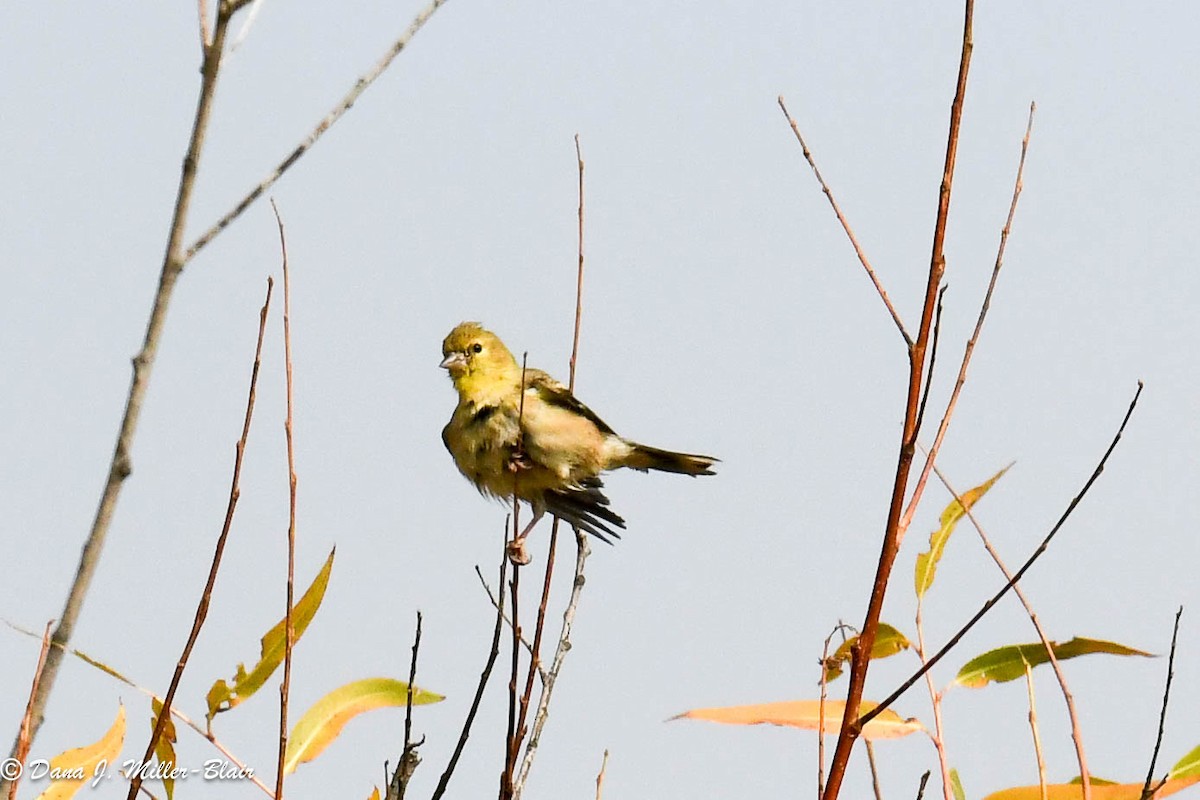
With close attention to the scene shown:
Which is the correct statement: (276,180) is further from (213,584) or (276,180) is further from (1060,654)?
(1060,654)

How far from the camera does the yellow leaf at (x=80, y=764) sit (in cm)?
257

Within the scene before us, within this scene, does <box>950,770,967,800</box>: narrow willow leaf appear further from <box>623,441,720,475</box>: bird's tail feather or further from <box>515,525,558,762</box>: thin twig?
<box>623,441,720,475</box>: bird's tail feather

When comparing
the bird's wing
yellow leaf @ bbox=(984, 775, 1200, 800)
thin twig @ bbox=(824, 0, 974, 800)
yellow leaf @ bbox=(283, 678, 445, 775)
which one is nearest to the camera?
thin twig @ bbox=(824, 0, 974, 800)

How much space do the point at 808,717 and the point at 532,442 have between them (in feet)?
8.64

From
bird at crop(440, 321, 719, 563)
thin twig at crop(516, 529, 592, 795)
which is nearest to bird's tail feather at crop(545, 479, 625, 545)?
bird at crop(440, 321, 719, 563)

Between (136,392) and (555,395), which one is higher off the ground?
(555,395)

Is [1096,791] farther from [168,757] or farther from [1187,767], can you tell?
[168,757]

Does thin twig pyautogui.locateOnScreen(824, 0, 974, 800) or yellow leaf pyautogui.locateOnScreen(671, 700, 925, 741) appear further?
yellow leaf pyautogui.locateOnScreen(671, 700, 925, 741)

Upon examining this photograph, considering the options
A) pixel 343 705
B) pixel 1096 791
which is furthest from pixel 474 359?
pixel 1096 791

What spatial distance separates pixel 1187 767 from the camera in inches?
104

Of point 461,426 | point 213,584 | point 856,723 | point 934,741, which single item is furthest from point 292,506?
point 461,426

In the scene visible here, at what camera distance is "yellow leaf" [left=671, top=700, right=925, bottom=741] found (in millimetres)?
2568

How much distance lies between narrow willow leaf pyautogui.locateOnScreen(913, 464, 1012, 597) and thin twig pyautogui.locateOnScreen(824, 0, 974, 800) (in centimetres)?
84

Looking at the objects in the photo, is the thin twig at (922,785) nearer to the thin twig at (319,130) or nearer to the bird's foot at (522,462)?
the thin twig at (319,130)
